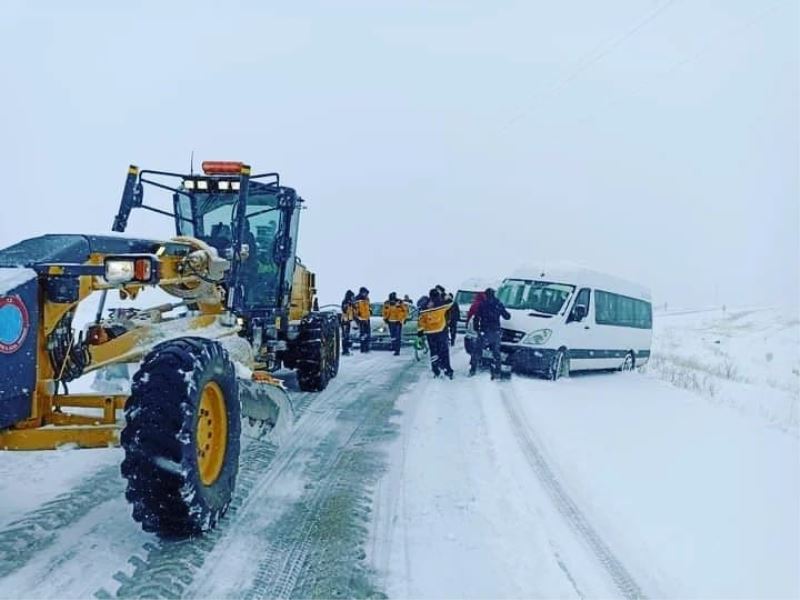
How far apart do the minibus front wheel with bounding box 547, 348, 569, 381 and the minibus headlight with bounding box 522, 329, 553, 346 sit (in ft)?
1.18

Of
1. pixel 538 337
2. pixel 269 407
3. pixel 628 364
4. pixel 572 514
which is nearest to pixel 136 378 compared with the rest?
pixel 269 407

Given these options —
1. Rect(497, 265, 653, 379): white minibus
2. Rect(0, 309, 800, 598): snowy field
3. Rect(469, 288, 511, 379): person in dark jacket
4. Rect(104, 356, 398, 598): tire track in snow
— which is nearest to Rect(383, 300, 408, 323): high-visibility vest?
Rect(497, 265, 653, 379): white minibus

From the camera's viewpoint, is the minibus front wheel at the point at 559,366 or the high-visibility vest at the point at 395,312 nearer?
the minibus front wheel at the point at 559,366

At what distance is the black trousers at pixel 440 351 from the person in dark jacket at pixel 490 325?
661mm

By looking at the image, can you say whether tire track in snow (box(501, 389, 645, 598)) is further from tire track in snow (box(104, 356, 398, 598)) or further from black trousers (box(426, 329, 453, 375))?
black trousers (box(426, 329, 453, 375))

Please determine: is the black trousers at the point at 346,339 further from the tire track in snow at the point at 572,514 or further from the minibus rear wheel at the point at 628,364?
the tire track in snow at the point at 572,514

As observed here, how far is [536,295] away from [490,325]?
180 centimetres

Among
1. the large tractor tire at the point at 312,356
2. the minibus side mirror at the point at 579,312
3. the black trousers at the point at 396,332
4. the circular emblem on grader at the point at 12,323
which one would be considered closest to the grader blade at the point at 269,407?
the circular emblem on grader at the point at 12,323

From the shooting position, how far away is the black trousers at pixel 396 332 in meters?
18.0

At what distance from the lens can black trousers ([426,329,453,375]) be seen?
43.0 feet

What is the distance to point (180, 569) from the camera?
393 centimetres

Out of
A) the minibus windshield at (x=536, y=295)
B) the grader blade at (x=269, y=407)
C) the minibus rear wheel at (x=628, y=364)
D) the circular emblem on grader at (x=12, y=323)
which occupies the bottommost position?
the minibus rear wheel at (x=628, y=364)

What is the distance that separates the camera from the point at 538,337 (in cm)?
1342

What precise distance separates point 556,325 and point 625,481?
307 inches
